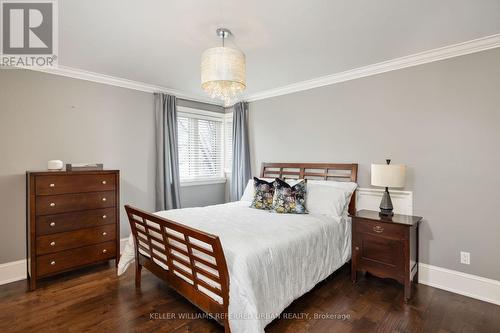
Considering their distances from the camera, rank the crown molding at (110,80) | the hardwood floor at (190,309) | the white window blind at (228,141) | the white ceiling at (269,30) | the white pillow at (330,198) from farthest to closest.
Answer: the white window blind at (228,141) < the crown molding at (110,80) < the white pillow at (330,198) < the hardwood floor at (190,309) < the white ceiling at (269,30)

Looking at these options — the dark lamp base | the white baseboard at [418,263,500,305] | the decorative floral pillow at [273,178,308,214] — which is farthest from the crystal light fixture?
the white baseboard at [418,263,500,305]

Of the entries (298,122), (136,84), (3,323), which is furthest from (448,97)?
(3,323)

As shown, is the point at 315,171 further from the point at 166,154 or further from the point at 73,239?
the point at 73,239

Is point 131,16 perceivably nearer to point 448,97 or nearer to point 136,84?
point 136,84

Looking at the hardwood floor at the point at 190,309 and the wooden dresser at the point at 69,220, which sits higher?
the wooden dresser at the point at 69,220

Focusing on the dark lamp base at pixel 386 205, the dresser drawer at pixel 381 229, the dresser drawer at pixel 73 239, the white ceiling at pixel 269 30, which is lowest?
the dresser drawer at pixel 73 239

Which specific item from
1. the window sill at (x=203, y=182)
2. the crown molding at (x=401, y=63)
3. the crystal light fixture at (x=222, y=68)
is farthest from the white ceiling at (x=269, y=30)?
the window sill at (x=203, y=182)

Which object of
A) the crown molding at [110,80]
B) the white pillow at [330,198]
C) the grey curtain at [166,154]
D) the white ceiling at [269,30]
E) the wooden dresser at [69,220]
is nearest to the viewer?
the white ceiling at [269,30]

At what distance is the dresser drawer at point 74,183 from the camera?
2.72 meters

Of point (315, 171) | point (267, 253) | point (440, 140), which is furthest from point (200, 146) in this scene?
point (440, 140)

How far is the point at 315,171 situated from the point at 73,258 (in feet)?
10.6

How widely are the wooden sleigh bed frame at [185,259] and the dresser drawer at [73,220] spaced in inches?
28.5

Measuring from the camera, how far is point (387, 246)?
263 cm

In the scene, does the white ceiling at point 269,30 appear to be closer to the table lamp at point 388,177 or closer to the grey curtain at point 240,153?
the table lamp at point 388,177
